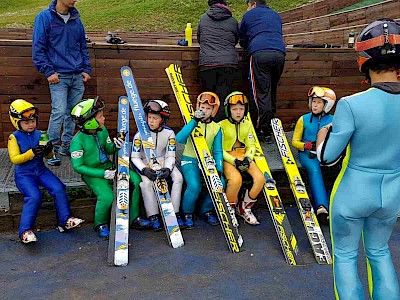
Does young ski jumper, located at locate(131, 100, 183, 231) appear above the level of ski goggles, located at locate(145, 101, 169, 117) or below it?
below

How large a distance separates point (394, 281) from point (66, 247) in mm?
3036

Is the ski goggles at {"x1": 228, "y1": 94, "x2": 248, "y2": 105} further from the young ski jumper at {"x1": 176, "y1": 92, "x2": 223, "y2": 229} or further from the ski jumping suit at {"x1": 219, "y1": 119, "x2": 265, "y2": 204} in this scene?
the ski jumping suit at {"x1": 219, "y1": 119, "x2": 265, "y2": 204}

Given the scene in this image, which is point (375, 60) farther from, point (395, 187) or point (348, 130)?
point (395, 187)

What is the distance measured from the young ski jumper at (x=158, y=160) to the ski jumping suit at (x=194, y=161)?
95mm

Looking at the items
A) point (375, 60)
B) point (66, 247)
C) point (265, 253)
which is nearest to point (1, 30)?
point (66, 247)

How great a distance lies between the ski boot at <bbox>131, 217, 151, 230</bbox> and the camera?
4.74 m

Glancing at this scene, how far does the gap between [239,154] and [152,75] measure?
5.98ft

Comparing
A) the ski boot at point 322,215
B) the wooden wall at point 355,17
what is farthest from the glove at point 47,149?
the wooden wall at point 355,17

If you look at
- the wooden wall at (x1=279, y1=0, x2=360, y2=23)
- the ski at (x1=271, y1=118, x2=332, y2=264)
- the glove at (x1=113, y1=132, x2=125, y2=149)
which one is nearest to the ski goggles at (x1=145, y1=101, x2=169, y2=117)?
the glove at (x1=113, y1=132, x2=125, y2=149)

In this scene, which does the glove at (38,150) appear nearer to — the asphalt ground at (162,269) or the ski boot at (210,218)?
the asphalt ground at (162,269)

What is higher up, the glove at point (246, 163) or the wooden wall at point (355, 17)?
the wooden wall at point (355, 17)


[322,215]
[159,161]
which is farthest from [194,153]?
[322,215]

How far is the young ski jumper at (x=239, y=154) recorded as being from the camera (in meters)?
4.93

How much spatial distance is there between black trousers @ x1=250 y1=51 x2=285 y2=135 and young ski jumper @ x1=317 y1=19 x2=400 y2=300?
3.14m
